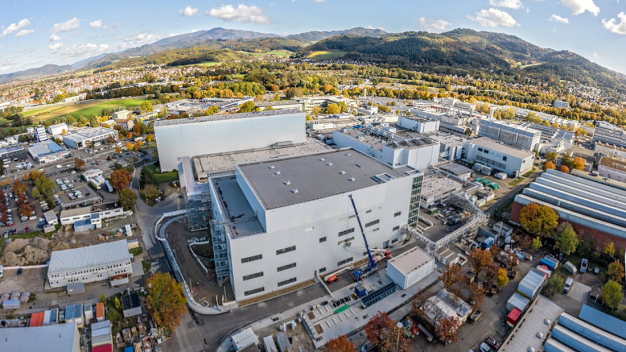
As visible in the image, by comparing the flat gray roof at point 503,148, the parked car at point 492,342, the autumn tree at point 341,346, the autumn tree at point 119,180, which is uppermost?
the flat gray roof at point 503,148

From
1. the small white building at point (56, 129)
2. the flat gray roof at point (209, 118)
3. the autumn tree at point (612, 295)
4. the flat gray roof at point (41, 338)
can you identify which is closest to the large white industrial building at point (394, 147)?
the flat gray roof at point (209, 118)

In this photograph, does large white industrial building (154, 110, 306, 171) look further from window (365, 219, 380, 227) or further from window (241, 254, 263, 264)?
window (241, 254, 263, 264)

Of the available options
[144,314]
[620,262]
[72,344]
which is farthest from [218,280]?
[620,262]

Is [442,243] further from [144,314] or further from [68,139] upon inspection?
[68,139]

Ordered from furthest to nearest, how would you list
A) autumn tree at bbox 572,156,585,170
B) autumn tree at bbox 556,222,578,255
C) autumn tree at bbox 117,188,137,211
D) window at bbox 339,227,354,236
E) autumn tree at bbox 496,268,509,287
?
autumn tree at bbox 572,156,585,170 < autumn tree at bbox 117,188,137,211 < autumn tree at bbox 556,222,578,255 < window at bbox 339,227,354,236 < autumn tree at bbox 496,268,509,287

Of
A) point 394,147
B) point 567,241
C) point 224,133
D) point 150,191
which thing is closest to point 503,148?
point 394,147

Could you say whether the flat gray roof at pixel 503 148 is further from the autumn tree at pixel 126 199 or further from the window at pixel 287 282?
the autumn tree at pixel 126 199

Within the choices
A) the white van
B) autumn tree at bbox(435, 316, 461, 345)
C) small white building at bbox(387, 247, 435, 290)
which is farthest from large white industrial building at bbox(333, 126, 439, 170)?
autumn tree at bbox(435, 316, 461, 345)
